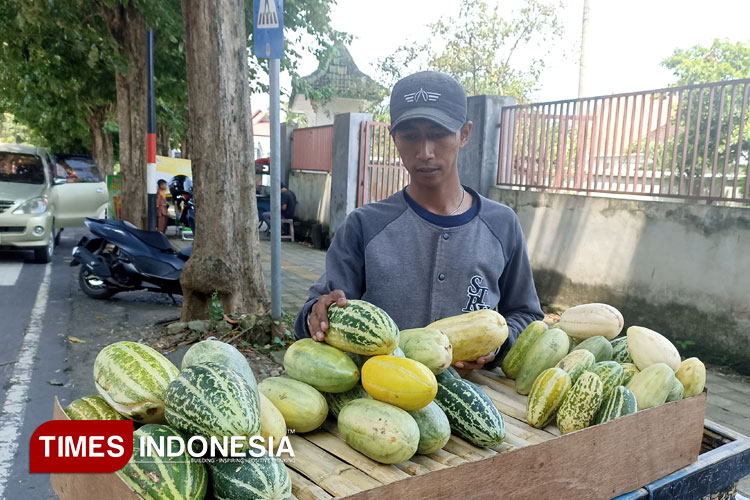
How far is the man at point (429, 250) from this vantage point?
2473 millimetres

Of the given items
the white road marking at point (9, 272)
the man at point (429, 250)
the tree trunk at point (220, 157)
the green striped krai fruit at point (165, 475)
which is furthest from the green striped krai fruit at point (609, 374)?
the white road marking at point (9, 272)

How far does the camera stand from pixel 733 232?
6.11 meters

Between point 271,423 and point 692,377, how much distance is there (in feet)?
4.48

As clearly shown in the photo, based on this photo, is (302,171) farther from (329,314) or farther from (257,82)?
(329,314)

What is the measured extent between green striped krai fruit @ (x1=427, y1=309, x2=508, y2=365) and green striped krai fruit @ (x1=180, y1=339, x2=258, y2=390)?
65 centimetres

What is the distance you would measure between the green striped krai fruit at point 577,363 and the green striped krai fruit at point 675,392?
235 mm

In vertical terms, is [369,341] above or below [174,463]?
above

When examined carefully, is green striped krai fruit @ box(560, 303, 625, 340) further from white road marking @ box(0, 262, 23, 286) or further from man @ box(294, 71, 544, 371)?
white road marking @ box(0, 262, 23, 286)

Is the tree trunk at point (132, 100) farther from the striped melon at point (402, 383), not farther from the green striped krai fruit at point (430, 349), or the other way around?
the striped melon at point (402, 383)

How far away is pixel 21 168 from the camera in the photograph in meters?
12.2

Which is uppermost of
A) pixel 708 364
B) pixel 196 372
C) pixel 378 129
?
pixel 378 129

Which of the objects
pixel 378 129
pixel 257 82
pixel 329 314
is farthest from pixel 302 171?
pixel 329 314

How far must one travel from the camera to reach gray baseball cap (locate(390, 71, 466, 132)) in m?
2.32

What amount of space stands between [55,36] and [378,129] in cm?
775
